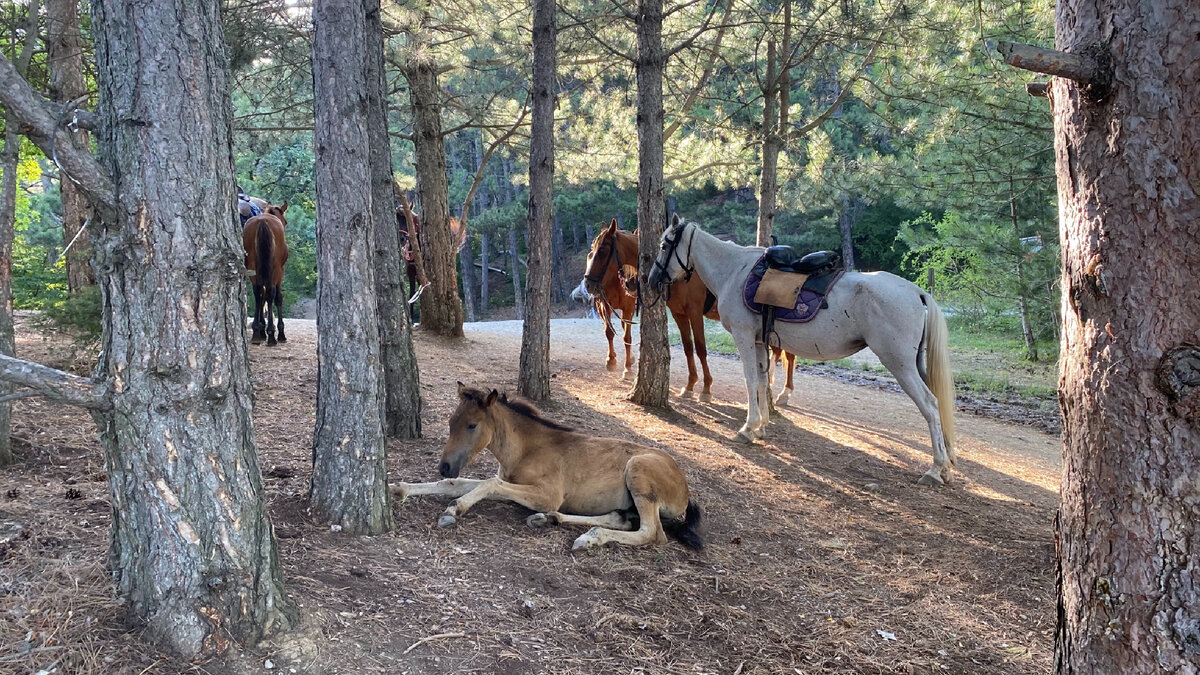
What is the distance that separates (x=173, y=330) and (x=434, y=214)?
10378 millimetres

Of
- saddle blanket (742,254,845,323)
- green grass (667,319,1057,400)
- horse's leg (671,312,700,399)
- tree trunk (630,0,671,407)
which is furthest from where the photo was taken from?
green grass (667,319,1057,400)

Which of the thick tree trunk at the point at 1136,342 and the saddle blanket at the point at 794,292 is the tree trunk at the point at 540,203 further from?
the thick tree trunk at the point at 1136,342

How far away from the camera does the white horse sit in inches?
299

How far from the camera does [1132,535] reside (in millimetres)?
2420

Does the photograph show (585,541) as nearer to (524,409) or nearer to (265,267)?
(524,409)

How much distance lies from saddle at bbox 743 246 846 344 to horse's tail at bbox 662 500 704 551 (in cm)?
344

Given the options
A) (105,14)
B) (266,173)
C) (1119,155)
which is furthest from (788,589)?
(266,173)

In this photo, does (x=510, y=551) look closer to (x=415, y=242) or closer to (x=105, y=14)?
(x=105, y=14)

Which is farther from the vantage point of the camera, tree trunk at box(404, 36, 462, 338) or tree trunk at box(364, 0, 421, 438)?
tree trunk at box(404, 36, 462, 338)

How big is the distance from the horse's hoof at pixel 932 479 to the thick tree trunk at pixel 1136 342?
16.8ft

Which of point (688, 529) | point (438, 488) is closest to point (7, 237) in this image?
point (438, 488)

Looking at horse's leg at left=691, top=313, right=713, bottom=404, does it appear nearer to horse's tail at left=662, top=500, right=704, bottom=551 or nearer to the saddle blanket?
the saddle blanket

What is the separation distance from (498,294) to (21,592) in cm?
4027

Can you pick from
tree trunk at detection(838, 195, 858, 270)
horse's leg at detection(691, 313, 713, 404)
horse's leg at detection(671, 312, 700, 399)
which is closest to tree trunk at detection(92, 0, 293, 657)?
horse's leg at detection(691, 313, 713, 404)
